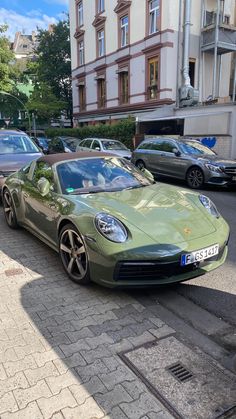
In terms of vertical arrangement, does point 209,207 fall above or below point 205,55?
below

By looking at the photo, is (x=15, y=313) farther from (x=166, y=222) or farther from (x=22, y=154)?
(x=22, y=154)

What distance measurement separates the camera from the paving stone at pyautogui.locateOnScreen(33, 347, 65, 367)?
101 inches

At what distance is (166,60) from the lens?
66.6ft

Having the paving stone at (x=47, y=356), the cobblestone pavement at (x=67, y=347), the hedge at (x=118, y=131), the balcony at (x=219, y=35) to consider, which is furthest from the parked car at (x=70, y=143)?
the paving stone at (x=47, y=356)

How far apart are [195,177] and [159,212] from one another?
6.69 meters

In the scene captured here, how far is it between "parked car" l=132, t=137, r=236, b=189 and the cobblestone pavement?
6.61m

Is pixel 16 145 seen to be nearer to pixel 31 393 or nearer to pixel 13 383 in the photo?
pixel 13 383

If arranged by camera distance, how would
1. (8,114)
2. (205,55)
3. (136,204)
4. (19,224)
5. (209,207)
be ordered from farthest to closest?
(8,114)
(205,55)
(19,224)
(209,207)
(136,204)

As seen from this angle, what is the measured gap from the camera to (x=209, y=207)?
13.7 feet

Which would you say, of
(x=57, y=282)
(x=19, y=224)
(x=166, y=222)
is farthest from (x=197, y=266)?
(x=19, y=224)

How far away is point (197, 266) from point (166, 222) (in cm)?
53

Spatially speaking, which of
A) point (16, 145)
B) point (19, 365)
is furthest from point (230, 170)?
point (19, 365)

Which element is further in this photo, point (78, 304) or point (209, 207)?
point (209, 207)

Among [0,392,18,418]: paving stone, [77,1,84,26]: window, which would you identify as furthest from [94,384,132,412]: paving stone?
[77,1,84,26]: window
